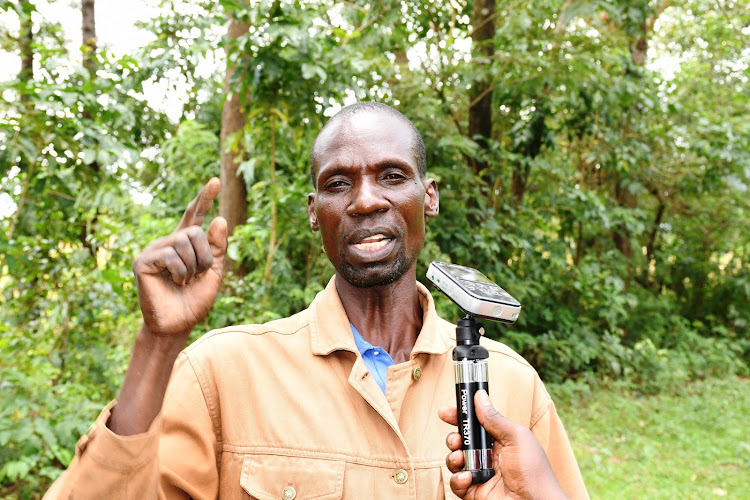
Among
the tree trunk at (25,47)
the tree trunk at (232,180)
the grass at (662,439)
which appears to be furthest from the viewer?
the tree trunk at (232,180)

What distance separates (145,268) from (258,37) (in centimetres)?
300

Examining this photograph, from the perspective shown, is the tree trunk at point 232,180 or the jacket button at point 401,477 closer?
the jacket button at point 401,477

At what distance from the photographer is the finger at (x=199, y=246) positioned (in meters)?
1.19

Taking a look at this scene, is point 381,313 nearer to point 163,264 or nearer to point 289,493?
point 289,493

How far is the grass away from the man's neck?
11.5ft

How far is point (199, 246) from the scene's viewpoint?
120 centimetres

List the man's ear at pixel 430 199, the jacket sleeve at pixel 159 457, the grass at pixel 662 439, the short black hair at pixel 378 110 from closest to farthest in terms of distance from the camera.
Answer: the jacket sleeve at pixel 159 457
the short black hair at pixel 378 110
the man's ear at pixel 430 199
the grass at pixel 662 439

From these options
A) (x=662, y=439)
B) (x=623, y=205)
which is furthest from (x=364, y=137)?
(x=623, y=205)

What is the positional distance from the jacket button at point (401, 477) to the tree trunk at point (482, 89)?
4866mm

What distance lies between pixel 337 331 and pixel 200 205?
531 millimetres

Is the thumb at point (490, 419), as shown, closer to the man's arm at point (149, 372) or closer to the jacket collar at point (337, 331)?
the jacket collar at point (337, 331)

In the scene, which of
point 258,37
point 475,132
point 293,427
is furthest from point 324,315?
point 475,132

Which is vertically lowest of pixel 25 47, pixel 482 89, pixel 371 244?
pixel 371 244

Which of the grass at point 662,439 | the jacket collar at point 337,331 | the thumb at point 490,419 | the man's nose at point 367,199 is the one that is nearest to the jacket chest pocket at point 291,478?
the jacket collar at point 337,331
